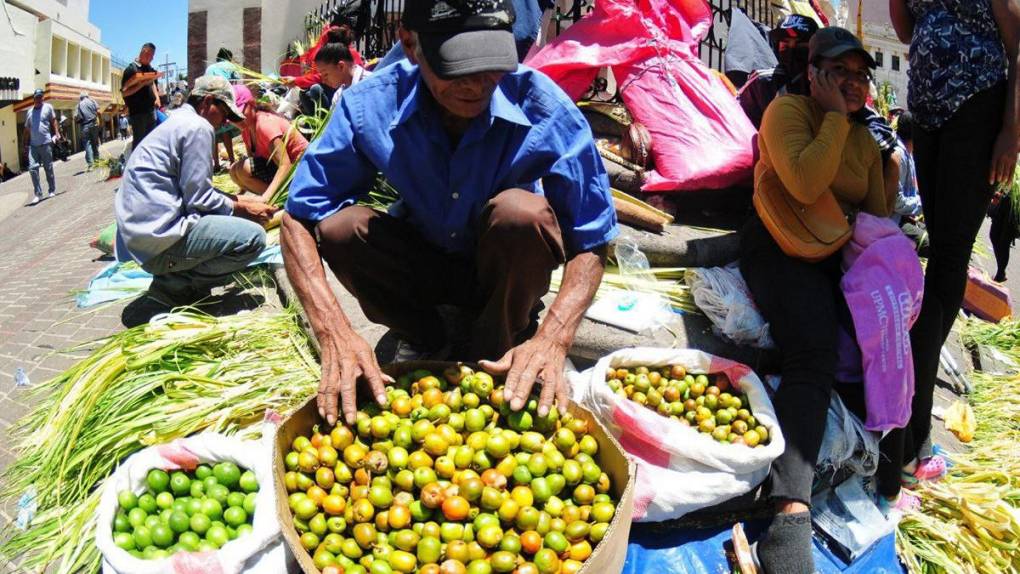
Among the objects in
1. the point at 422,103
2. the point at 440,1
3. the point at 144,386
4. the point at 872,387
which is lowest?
the point at 144,386

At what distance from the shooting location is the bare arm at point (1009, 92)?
228cm

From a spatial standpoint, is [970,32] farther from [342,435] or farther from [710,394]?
[342,435]

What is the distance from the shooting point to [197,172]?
3.54 meters

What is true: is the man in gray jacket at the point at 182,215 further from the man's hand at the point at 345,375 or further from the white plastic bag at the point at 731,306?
the white plastic bag at the point at 731,306

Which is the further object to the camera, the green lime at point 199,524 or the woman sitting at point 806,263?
the woman sitting at point 806,263

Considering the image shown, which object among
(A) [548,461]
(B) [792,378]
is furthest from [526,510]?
(B) [792,378]

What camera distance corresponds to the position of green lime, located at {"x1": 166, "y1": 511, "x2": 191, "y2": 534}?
1.88 meters

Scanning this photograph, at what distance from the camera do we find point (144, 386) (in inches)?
100

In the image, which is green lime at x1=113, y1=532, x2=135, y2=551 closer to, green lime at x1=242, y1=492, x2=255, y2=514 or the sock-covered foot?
green lime at x1=242, y1=492, x2=255, y2=514

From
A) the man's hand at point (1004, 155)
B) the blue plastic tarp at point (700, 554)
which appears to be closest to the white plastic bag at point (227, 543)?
the blue plastic tarp at point (700, 554)

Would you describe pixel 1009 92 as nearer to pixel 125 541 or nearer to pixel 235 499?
pixel 235 499

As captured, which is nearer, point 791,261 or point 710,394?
point 710,394

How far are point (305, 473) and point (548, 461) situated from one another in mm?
651

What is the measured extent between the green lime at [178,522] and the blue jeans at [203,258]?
2.01m
